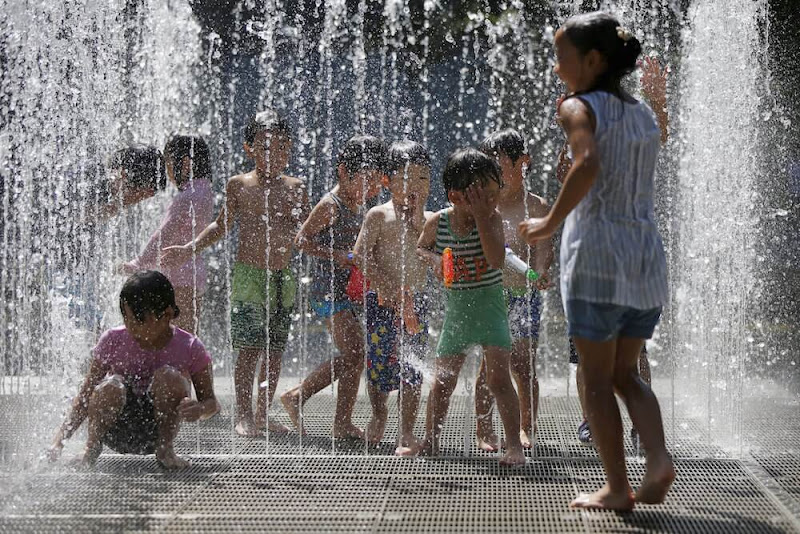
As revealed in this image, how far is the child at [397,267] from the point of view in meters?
4.29

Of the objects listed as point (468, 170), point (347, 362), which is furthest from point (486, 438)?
point (468, 170)

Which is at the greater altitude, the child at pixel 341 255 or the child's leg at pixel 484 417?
the child at pixel 341 255

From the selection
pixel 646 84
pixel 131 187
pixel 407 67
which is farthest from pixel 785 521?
pixel 407 67

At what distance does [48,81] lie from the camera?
6.27 m

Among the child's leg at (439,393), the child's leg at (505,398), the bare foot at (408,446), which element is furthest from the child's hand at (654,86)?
the bare foot at (408,446)

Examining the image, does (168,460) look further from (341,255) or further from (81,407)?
(341,255)

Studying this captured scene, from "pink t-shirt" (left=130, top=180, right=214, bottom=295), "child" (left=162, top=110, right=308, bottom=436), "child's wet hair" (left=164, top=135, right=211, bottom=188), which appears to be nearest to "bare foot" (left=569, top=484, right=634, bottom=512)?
"child" (left=162, top=110, right=308, bottom=436)

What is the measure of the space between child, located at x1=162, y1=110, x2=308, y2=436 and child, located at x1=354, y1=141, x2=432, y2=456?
1.95ft

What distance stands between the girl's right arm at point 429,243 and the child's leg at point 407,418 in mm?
507

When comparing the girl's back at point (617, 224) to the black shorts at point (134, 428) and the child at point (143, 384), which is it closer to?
the child at point (143, 384)

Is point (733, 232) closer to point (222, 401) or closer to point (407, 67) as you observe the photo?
point (222, 401)

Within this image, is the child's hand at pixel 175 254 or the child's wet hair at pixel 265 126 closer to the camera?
the child's hand at pixel 175 254

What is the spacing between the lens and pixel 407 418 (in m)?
4.10

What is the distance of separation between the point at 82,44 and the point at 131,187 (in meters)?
1.76
